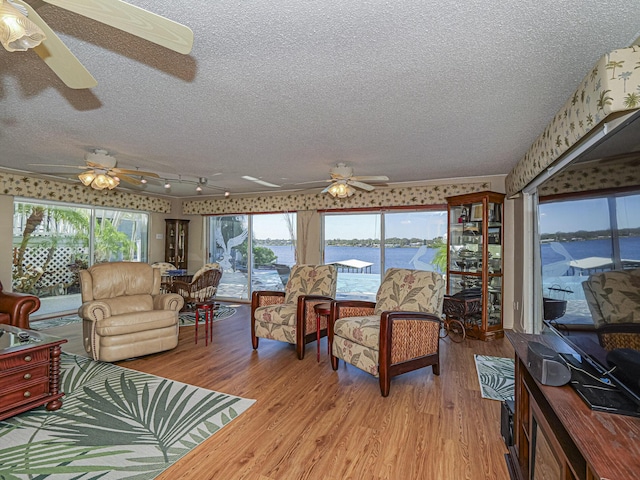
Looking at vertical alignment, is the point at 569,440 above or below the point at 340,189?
below

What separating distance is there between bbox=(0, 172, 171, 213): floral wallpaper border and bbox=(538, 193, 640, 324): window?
266 inches

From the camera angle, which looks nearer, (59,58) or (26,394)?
(59,58)

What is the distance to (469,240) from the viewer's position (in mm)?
4926

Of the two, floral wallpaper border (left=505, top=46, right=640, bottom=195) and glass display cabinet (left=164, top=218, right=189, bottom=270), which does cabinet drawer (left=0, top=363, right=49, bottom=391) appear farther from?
glass display cabinet (left=164, top=218, right=189, bottom=270)

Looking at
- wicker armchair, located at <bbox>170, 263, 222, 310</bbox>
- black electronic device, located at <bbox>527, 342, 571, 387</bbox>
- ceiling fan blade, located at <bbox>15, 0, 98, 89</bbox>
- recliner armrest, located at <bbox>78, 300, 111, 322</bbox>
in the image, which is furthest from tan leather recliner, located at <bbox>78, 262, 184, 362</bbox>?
black electronic device, located at <bbox>527, 342, 571, 387</bbox>

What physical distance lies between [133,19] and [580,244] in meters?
2.17

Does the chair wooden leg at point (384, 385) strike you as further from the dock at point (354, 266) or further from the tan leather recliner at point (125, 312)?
the dock at point (354, 266)

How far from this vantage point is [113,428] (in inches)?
88.4

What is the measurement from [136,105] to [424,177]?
4116 mm

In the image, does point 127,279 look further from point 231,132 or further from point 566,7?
point 566,7

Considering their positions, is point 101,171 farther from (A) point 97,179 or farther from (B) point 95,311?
(B) point 95,311

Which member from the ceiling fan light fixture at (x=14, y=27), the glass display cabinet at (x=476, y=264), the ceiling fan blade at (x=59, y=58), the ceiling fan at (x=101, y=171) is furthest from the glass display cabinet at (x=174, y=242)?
the ceiling fan light fixture at (x=14, y=27)

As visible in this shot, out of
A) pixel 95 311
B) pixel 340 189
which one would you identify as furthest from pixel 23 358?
pixel 340 189

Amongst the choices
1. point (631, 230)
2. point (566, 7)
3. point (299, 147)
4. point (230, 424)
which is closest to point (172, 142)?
point (299, 147)
